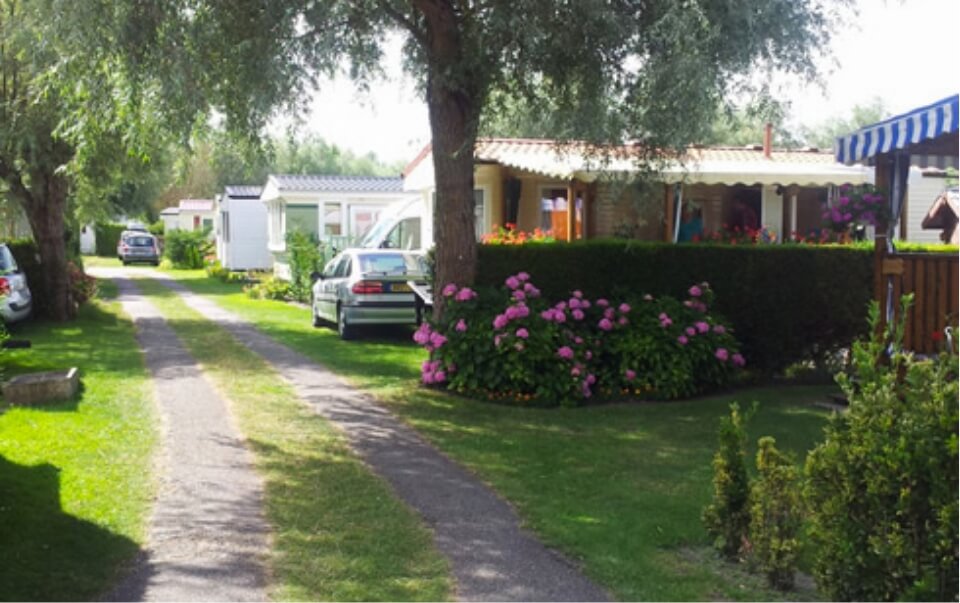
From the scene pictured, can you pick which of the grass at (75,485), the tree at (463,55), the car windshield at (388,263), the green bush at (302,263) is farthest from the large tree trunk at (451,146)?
the green bush at (302,263)

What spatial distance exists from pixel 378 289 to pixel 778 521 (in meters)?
Result: 11.6

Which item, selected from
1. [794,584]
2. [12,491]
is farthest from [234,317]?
[794,584]

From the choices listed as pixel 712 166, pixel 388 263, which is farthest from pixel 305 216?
pixel 712 166

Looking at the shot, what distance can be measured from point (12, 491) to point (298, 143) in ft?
17.1

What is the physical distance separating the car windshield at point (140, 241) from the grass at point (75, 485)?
3815cm

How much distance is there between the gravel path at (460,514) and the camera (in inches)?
203

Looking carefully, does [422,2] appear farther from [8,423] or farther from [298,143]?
[8,423]

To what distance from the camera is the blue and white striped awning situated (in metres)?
7.99

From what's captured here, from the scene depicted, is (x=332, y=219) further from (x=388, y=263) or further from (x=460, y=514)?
(x=460, y=514)

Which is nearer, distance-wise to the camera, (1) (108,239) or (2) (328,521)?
(2) (328,521)

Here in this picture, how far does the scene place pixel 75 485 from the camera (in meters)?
7.11

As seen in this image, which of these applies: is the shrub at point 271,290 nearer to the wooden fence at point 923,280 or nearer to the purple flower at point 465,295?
the purple flower at point 465,295

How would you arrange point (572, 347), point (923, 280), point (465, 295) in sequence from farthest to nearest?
point (465, 295) < point (572, 347) < point (923, 280)

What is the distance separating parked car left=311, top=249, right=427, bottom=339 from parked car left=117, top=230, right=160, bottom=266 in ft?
114
